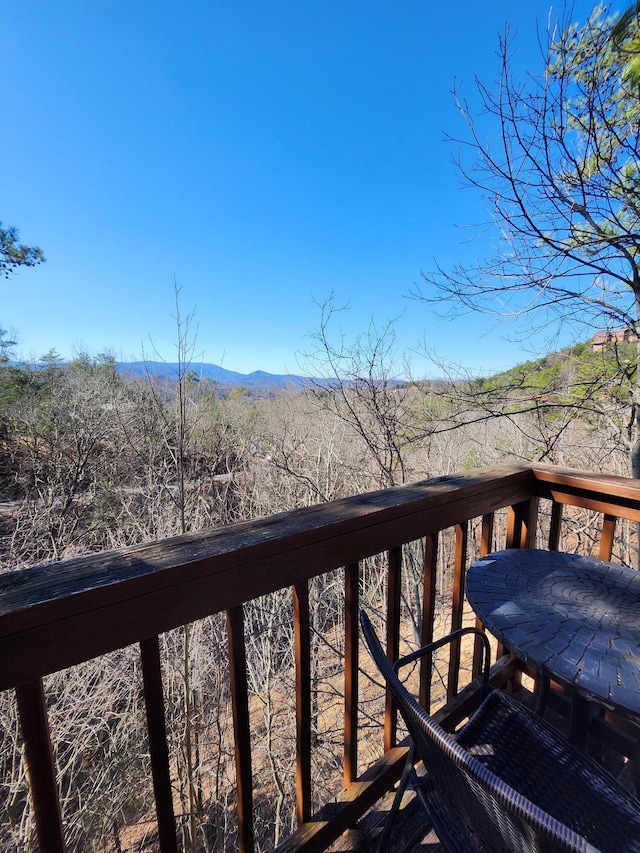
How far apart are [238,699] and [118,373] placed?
1228 cm

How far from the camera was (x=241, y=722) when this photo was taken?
87 cm

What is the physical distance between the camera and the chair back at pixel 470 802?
422 mm

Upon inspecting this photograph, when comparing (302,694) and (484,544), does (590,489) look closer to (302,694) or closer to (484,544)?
(484,544)

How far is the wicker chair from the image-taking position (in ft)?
1.53

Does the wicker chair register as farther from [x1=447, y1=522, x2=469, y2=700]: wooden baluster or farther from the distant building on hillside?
the distant building on hillside

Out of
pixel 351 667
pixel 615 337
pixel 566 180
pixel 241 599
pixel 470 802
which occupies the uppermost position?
pixel 566 180

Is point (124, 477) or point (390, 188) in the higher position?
point (390, 188)

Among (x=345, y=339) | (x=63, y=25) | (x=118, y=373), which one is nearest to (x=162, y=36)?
(x=63, y=25)

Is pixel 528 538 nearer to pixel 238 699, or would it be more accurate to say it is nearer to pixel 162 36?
pixel 238 699

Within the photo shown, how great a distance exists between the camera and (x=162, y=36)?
4543mm

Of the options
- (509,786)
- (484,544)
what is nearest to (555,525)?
(484,544)

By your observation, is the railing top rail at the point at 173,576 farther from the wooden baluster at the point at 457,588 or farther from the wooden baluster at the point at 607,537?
the wooden baluster at the point at 607,537

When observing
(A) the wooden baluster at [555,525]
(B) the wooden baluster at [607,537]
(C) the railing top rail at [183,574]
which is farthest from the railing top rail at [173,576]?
(B) the wooden baluster at [607,537]

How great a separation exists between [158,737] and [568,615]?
1.12 meters
